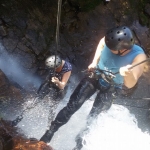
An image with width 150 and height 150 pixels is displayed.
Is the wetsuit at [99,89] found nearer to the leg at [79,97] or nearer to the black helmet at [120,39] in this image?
the leg at [79,97]

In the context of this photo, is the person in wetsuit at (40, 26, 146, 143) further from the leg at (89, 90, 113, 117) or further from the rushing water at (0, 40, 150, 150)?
the rushing water at (0, 40, 150, 150)

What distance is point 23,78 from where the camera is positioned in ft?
22.9

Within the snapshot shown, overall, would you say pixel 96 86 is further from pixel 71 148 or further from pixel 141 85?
pixel 141 85

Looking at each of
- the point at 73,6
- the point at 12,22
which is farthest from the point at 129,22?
the point at 12,22

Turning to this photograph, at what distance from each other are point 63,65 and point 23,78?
95.4 inches

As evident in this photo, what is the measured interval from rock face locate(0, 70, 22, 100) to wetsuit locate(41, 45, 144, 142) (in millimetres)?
1855

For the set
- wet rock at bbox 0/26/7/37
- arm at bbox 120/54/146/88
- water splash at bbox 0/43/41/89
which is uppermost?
arm at bbox 120/54/146/88

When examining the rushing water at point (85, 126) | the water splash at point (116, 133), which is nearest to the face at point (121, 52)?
the rushing water at point (85, 126)

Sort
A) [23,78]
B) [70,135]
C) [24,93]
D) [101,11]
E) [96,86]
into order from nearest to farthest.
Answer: [96,86] < [70,135] < [24,93] < [23,78] < [101,11]

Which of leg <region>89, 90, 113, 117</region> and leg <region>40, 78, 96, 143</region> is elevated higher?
leg <region>40, 78, 96, 143</region>

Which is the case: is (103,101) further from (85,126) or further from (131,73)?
(85,126)

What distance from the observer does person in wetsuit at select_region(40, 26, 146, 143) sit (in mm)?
3430

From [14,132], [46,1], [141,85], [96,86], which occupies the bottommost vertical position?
[141,85]

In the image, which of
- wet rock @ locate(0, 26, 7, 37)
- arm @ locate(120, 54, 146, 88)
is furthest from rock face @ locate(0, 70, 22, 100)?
arm @ locate(120, 54, 146, 88)
